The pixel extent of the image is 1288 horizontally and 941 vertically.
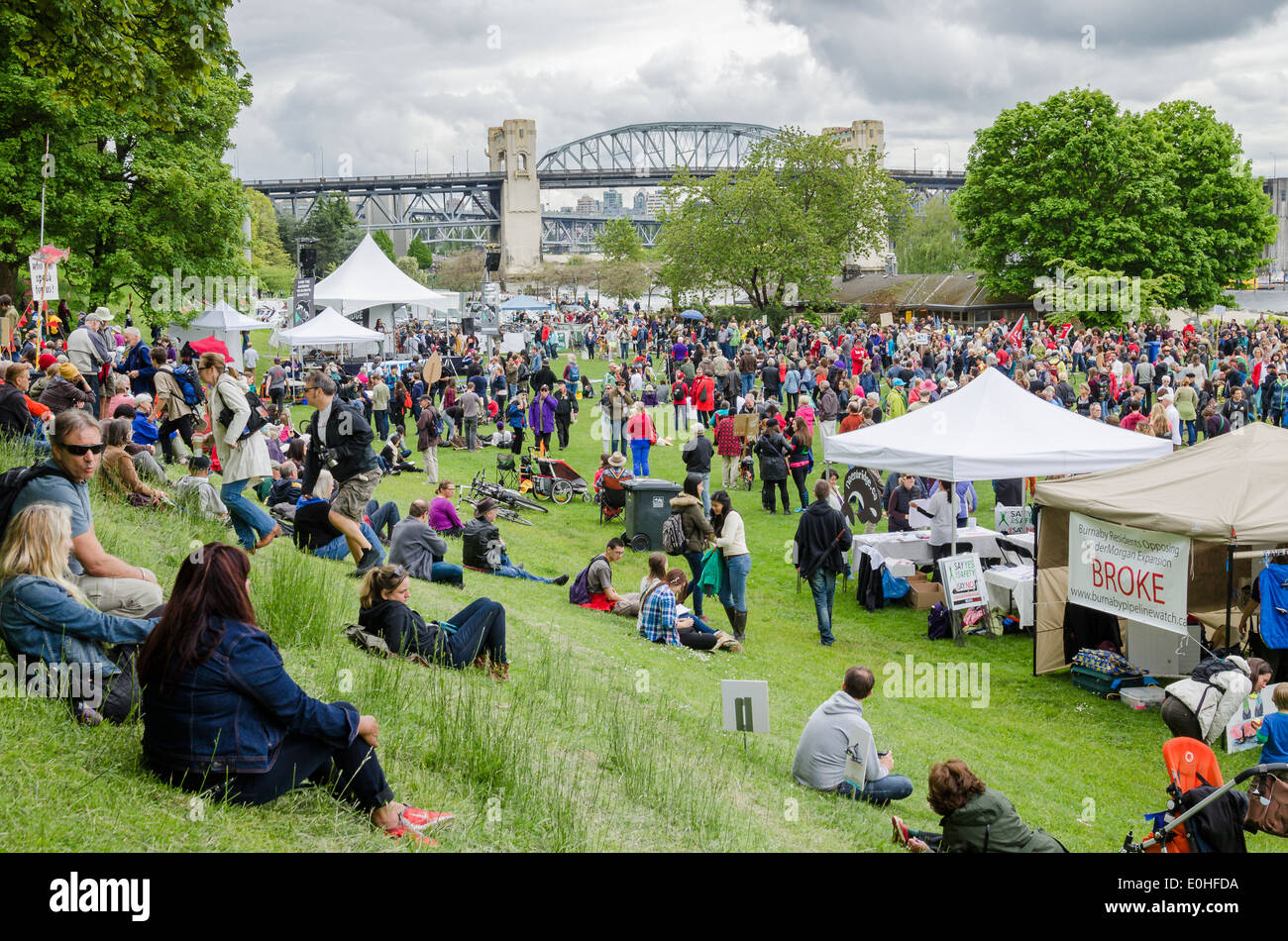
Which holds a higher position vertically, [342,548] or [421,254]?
[421,254]

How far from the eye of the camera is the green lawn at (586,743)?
481 cm

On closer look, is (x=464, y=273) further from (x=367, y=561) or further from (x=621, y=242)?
(x=367, y=561)

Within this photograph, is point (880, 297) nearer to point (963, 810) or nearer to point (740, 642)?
point (740, 642)

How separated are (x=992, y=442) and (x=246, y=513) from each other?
857 cm

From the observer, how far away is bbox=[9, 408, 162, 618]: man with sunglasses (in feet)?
19.8

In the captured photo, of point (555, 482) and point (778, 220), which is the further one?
point (778, 220)

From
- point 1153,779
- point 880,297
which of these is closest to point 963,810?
point 1153,779

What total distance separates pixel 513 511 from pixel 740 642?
736cm

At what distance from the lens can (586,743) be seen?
23.2 ft

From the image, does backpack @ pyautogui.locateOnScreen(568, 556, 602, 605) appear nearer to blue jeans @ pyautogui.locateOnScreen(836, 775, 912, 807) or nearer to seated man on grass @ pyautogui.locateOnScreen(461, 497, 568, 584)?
seated man on grass @ pyautogui.locateOnScreen(461, 497, 568, 584)

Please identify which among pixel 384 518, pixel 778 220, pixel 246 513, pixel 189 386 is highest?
pixel 778 220

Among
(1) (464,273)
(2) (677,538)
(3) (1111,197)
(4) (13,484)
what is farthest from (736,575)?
(1) (464,273)

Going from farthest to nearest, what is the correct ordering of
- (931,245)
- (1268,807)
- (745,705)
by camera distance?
(931,245)
(745,705)
(1268,807)
